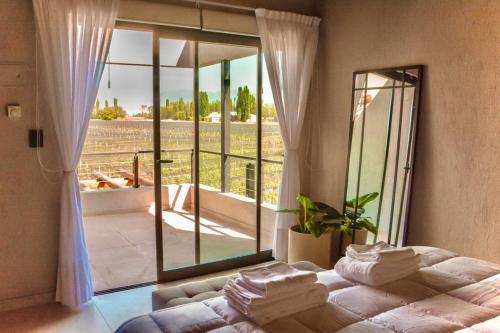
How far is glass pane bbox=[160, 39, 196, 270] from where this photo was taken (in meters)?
3.50

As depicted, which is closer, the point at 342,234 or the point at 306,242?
the point at 306,242

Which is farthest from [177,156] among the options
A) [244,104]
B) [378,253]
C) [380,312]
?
[380,312]

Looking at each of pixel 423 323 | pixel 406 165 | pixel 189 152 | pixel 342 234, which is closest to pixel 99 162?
pixel 189 152

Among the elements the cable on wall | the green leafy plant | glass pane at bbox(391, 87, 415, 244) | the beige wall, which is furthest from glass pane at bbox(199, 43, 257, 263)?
glass pane at bbox(391, 87, 415, 244)

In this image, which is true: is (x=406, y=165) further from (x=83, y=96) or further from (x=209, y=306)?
(x=83, y=96)

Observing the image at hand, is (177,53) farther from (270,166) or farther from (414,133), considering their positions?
(414,133)

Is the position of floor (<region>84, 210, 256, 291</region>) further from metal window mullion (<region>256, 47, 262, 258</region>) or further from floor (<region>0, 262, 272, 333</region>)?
floor (<region>0, 262, 272, 333</region>)

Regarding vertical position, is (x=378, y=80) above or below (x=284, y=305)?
above

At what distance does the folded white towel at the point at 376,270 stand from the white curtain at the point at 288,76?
192 centimetres

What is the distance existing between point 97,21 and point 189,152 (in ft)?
4.12

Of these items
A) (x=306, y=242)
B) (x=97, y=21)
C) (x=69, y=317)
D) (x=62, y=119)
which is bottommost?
(x=69, y=317)

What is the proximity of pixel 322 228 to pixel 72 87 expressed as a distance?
2.29 meters

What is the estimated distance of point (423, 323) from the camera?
5.28 feet

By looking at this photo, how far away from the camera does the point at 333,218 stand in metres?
3.82
